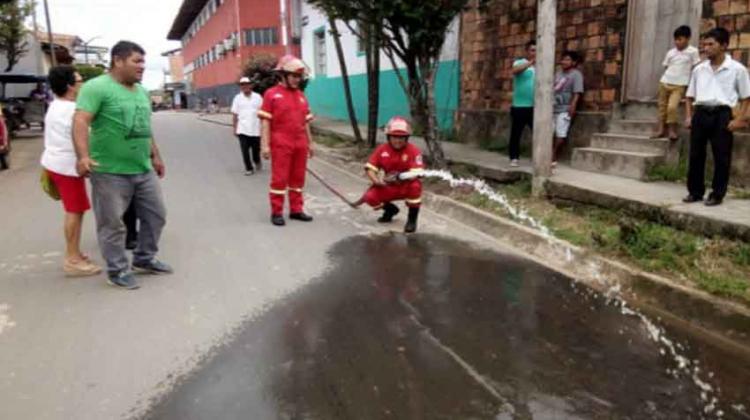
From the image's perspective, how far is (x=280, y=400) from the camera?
307cm

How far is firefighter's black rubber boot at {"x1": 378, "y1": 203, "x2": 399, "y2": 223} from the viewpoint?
6844 mm

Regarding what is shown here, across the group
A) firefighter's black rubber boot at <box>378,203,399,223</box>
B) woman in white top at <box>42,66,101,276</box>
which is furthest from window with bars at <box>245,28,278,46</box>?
woman in white top at <box>42,66,101,276</box>

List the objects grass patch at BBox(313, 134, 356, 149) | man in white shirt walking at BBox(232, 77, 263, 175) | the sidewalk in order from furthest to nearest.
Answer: grass patch at BBox(313, 134, 356, 149) < man in white shirt walking at BBox(232, 77, 263, 175) < the sidewalk

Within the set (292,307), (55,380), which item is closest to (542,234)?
(292,307)

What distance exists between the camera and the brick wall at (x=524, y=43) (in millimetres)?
8414

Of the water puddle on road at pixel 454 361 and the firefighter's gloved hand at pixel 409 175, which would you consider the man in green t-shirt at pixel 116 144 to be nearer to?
the water puddle on road at pixel 454 361

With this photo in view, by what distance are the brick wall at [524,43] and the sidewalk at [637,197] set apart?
4.78 ft

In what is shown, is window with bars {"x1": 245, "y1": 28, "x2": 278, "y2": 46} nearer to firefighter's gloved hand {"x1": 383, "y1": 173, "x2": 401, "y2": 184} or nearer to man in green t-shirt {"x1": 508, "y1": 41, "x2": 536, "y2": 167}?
man in green t-shirt {"x1": 508, "y1": 41, "x2": 536, "y2": 167}

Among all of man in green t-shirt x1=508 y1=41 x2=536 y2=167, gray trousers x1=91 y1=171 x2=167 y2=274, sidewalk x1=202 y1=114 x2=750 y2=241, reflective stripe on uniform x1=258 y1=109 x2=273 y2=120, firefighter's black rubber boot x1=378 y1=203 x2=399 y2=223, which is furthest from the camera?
man in green t-shirt x1=508 y1=41 x2=536 y2=167

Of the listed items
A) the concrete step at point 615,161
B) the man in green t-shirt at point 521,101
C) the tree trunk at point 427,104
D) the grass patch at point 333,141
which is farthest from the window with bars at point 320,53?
the concrete step at point 615,161

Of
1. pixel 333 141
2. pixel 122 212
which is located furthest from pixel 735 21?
pixel 333 141

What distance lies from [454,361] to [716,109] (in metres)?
4.01

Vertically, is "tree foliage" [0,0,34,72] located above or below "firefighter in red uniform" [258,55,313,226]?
above

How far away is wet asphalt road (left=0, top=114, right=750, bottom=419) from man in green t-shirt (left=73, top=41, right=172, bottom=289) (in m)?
0.46
